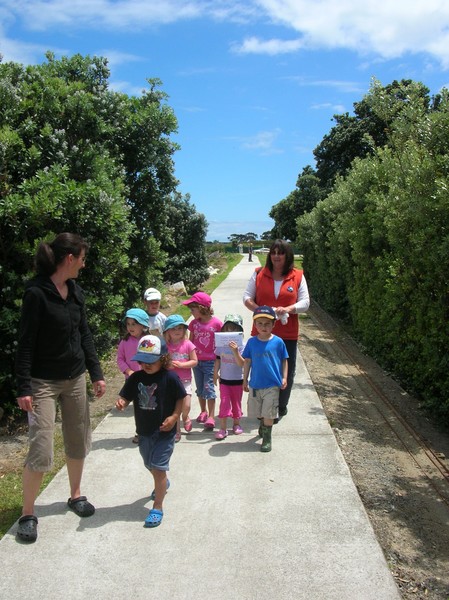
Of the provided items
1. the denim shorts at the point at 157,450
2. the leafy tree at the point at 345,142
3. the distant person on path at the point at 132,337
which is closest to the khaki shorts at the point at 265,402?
the distant person on path at the point at 132,337

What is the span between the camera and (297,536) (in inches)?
138

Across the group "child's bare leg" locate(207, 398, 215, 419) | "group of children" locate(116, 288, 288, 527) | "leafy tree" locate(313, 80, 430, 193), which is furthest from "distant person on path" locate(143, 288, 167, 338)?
"leafy tree" locate(313, 80, 430, 193)

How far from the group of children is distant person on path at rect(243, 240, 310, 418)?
0.29m

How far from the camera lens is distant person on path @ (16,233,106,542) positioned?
345 cm

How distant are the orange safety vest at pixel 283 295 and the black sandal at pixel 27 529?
104 inches

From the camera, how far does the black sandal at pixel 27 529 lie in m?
3.47

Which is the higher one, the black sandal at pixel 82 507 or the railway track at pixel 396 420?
the black sandal at pixel 82 507

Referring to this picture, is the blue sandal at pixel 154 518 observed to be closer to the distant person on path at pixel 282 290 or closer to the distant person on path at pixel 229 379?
the distant person on path at pixel 229 379

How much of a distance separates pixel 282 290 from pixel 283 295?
0.16 ft

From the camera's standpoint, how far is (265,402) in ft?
16.2

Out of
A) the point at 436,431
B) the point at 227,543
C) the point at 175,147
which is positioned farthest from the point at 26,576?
the point at 175,147

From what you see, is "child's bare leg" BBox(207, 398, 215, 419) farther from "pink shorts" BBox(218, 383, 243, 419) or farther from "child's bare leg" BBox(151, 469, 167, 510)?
"child's bare leg" BBox(151, 469, 167, 510)

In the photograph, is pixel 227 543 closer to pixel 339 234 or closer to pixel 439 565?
pixel 439 565

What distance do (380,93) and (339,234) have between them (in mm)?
4095
